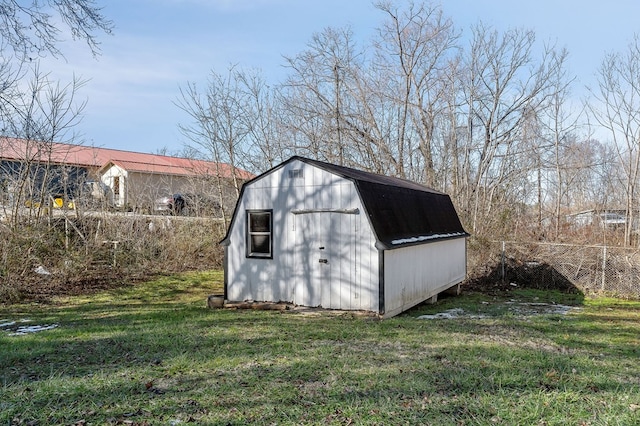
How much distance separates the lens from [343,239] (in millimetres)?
8000

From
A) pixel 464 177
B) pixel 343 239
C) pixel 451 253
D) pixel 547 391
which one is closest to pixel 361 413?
pixel 547 391

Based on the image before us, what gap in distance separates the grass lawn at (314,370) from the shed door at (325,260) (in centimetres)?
58

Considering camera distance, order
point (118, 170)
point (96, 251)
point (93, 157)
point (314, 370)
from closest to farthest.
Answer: point (314, 370)
point (96, 251)
point (93, 157)
point (118, 170)

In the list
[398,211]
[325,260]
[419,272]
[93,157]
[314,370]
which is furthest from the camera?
[93,157]

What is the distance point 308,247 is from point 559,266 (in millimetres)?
8455

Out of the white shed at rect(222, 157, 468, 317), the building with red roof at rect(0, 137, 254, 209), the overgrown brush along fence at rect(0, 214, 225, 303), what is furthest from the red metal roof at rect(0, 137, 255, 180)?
the white shed at rect(222, 157, 468, 317)

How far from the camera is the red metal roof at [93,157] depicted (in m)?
11.1

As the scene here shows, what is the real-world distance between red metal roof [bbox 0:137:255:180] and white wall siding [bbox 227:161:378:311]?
5.91 metres

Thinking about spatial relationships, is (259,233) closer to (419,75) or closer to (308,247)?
(308,247)

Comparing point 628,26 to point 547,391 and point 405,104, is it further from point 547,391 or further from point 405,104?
point 547,391

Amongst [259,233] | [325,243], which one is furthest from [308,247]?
[259,233]

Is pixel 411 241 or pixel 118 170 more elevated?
pixel 118 170

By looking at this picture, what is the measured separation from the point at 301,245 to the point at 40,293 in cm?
634

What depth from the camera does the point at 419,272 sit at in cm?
927
